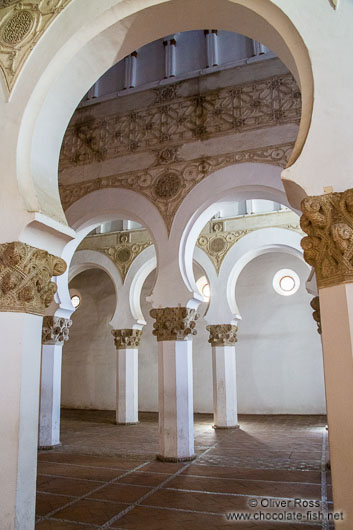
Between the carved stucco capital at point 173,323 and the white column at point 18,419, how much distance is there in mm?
3814

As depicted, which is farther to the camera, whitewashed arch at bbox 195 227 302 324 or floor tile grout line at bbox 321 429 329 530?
whitewashed arch at bbox 195 227 302 324

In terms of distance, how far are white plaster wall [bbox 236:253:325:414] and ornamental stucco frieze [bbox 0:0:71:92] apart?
11787 millimetres

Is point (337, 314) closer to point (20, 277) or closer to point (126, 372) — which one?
point (20, 277)

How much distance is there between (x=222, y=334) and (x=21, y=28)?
8038 mm

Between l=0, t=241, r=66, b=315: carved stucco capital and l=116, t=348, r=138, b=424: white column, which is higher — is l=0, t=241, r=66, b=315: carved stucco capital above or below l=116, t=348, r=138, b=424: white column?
above

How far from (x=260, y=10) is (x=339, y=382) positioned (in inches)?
119

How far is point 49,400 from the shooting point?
877cm

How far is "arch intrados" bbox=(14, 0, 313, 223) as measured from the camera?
3.89 metres

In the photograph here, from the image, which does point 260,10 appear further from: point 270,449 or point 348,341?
point 270,449

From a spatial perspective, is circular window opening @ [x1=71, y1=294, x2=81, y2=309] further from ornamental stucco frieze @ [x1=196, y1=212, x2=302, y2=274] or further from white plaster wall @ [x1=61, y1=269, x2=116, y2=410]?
ornamental stucco frieze @ [x1=196, y1=212, x2=302, y2=274]

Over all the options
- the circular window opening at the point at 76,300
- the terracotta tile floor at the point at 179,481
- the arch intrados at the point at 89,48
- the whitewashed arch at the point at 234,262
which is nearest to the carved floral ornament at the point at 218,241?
the whitewashed arch at the point at 234,262

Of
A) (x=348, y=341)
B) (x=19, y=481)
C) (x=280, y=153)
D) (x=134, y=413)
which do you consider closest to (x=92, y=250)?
(x=134, y=413)

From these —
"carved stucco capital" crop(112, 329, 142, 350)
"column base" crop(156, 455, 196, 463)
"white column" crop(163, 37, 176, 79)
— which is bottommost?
"column base" crop(156, 455, 196, 463)

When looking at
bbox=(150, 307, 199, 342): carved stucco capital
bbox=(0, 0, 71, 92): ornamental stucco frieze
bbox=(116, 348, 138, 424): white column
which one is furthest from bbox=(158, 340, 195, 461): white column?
bbox=(0, 0, 71, 92): ornamental stucco frieze
